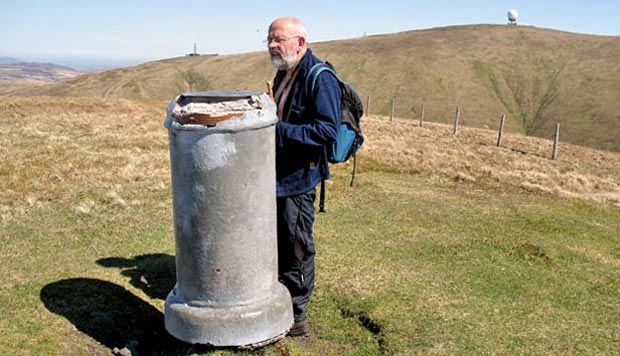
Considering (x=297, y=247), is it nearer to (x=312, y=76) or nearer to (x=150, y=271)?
(x=312, y=76)

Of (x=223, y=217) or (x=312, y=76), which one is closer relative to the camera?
(x=223, y=217)

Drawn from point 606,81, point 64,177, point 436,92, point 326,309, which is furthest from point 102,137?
point 606,81

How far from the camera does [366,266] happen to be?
30.4ft

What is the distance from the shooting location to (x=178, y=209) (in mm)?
5570

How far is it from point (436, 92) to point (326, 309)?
114 m

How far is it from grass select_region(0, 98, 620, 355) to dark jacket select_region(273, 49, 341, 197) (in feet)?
6.46

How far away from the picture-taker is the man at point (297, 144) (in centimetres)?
588

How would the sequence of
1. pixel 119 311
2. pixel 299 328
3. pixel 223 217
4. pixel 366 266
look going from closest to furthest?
pixel 223 217, pixel 299 328, pixel 119 311, pixel 366 266

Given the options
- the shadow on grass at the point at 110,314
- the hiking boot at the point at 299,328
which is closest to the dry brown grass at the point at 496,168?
the hiking boot at the point at 299,328

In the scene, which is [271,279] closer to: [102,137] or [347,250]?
[347,250]

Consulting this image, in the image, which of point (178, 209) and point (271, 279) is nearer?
point (178, 209)

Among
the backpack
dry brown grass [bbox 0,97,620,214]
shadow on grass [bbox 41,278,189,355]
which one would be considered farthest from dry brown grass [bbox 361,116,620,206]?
shadow on grass [bbox 41,278,189,355]

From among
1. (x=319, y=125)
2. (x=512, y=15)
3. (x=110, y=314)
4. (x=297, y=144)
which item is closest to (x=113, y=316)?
(x=110, y=314)

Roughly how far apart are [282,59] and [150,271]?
4.37 metres
